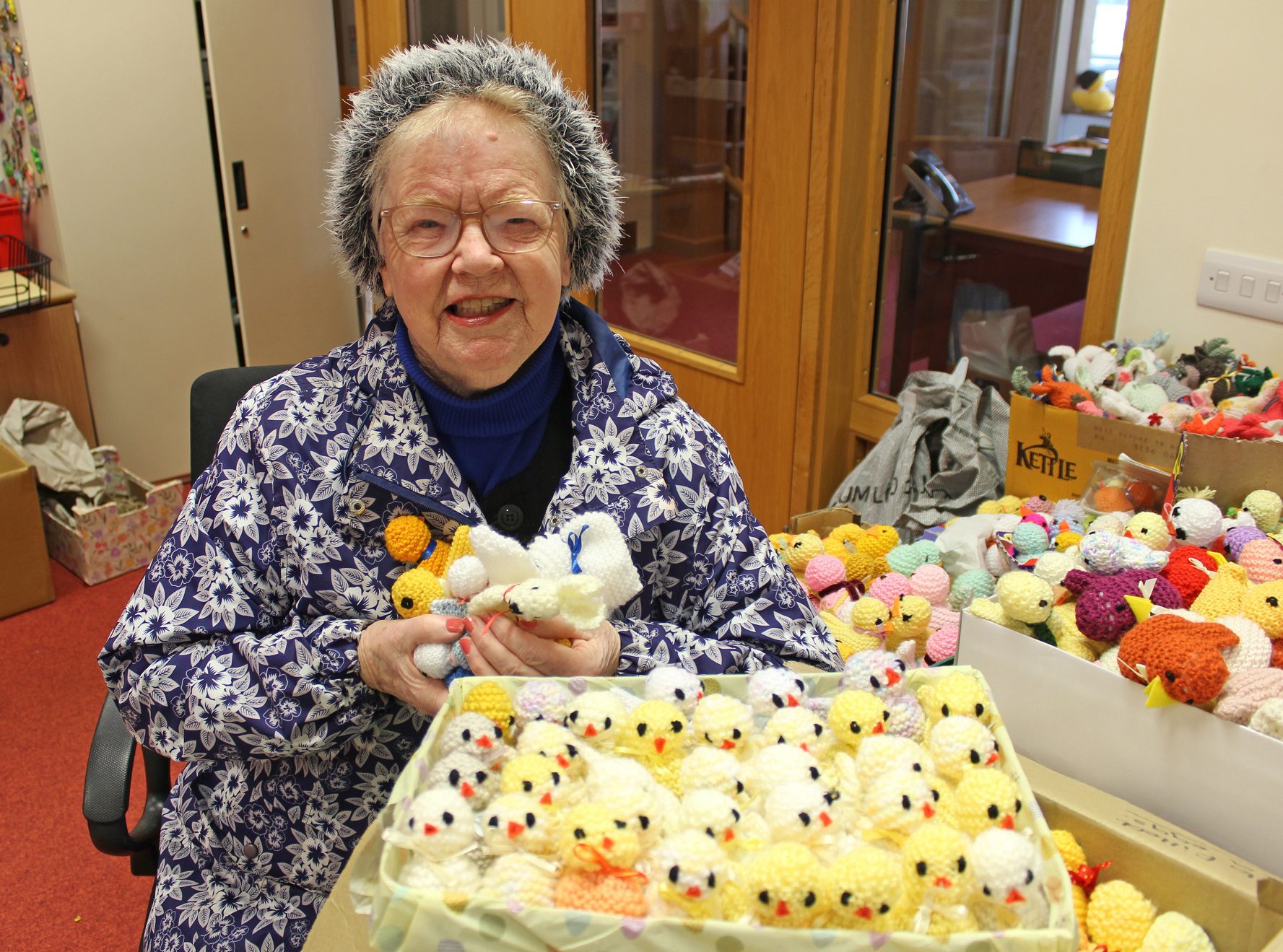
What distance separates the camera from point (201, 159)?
11.8ft

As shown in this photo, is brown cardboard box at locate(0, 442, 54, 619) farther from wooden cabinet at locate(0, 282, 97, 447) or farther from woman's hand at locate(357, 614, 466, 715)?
woman's hand at locate(357, 614, 466, 715)

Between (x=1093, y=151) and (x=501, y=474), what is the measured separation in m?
1.61

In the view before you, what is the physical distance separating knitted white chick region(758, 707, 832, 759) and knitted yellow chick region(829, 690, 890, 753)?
0.01 metres

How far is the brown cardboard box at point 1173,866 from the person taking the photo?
38.5 inches

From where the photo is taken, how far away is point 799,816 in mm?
726

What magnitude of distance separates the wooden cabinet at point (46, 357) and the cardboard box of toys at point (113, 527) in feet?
0.71

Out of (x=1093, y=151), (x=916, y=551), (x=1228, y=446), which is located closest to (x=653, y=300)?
(x=1093, y=151)

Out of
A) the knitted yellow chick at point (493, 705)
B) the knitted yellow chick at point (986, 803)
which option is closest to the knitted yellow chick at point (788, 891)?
the knitted yellow chick at point (986, 803)

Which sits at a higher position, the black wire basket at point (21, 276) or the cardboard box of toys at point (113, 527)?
the black wire basket at point (21, 276)

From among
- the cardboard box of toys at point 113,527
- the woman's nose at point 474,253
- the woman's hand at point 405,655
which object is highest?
the woman's nose at point 474,253

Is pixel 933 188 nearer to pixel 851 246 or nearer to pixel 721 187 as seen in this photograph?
pixel 851 246

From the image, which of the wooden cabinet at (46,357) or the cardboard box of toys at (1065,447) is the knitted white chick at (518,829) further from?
the wooden cabinet at (46,357)

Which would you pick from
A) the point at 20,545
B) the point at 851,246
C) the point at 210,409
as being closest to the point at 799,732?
the point at 210,409

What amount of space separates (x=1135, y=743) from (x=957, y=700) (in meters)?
0.46
